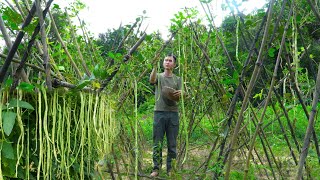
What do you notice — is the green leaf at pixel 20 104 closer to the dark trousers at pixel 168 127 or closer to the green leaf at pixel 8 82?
the green leaf at pixel 8 82

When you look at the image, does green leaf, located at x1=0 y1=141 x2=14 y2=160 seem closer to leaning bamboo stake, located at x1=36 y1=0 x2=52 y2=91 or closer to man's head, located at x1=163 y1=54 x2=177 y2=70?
leaning bamboo stake, located at x1=36 y1=0 x2=52 y2=91

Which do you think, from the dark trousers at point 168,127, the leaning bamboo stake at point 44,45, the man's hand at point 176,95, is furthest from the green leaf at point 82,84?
the dark trousers at point 168,127

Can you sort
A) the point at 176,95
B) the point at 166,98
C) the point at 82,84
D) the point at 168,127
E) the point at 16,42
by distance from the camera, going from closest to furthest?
the point at 16,42
the point at 82,84
the point at 176,95
the point at 166,98
the point at 168,127

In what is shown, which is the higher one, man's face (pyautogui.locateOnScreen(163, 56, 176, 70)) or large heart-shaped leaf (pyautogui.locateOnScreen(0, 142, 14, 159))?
man's face (pyautogui.locateOnScreen(163, 56, 176, 70))

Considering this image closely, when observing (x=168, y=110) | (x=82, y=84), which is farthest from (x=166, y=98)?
(x=82, y=84)

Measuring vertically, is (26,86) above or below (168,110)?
above

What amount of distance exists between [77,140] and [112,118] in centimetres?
14

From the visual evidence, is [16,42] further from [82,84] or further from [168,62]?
[168,62]

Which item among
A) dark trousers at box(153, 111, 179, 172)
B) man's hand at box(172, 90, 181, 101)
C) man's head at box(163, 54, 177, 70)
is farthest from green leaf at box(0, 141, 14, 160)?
dark trousers at box(153, 111, 179, 172)

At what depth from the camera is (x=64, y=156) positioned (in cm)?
107

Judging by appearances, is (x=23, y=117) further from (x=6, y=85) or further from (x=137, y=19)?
(x=137, y=19)

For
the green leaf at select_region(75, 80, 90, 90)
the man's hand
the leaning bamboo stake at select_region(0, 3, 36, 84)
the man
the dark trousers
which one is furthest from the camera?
the dark trousers

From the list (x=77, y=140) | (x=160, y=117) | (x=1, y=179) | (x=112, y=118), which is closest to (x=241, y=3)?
(x=112, y=118)

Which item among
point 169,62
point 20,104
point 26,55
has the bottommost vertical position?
point 20,104
